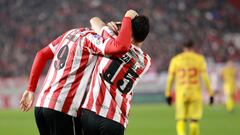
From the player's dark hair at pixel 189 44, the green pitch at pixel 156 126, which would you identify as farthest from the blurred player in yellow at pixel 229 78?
the player's dark hair at pixel 189 44

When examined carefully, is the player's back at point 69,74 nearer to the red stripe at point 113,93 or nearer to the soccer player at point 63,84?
the soccer player at point 63,84

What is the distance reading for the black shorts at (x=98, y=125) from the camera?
555 cm

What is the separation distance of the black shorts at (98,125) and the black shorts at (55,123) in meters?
0.46

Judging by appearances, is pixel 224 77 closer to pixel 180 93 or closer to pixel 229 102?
pixel 229 102

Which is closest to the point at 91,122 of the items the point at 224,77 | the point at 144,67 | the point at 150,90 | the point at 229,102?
the point at 144,67

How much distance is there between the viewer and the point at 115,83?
5609mm

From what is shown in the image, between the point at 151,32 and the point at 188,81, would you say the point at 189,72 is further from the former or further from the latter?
the point at 151,32

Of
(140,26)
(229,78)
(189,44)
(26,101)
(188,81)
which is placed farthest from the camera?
(229,78)

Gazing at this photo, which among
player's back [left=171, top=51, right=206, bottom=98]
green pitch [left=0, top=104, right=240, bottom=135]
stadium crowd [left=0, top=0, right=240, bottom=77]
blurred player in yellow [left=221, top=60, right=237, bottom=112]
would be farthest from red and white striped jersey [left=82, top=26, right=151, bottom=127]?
stadium crowd [left=0, top=0, right=240, bottom=77]

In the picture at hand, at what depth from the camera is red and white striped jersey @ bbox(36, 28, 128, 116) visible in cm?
598

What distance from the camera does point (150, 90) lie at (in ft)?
92.6

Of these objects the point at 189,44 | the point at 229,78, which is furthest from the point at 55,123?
the point at 229,78

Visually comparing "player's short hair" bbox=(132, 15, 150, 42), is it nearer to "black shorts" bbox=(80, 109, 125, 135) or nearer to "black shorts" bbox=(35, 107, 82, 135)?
"black shorts" bbox=(80, 109, 125, 135)

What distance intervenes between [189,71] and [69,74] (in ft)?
22.9
